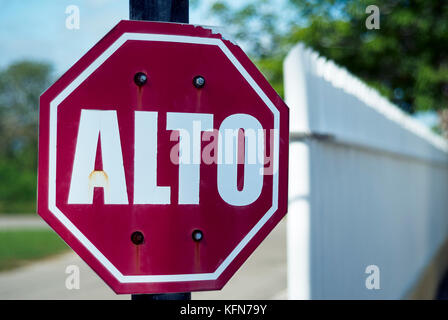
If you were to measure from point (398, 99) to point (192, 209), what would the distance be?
17.4 meters

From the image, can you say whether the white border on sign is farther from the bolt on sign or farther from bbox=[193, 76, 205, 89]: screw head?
bbox=[193, 76, 205, 89]: screw head

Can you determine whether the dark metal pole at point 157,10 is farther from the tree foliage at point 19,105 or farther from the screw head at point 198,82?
the tree foliage at point 19,105

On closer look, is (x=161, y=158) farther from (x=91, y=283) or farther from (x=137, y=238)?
(x=91, y=283)

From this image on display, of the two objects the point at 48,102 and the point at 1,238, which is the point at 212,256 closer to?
the point at 48,102

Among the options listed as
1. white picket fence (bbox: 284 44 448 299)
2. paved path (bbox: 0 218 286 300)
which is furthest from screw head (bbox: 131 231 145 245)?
paved path (bbox: 0 218 286 300)

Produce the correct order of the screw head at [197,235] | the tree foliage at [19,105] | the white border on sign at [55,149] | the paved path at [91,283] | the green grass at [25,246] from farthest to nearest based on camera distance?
1. the tree foliage at [19,105]
2. the green grass at [25,246]
3. the paved path at [91,283]
4. the screw head at [197,235]
5. the white border on sign at [55,149]

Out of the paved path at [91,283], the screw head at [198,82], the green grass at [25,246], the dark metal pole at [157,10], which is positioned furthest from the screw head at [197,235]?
the green grass at [25,246]

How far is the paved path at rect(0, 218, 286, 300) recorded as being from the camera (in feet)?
29.0

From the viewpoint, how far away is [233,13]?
2259 centimetres

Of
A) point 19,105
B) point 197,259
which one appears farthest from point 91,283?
point 19,105

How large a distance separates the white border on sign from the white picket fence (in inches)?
85.9

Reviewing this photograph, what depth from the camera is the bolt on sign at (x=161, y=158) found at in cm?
163

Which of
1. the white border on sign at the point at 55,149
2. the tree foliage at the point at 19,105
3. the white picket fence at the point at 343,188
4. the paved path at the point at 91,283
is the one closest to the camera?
the white border on sign at the point at 55,149
